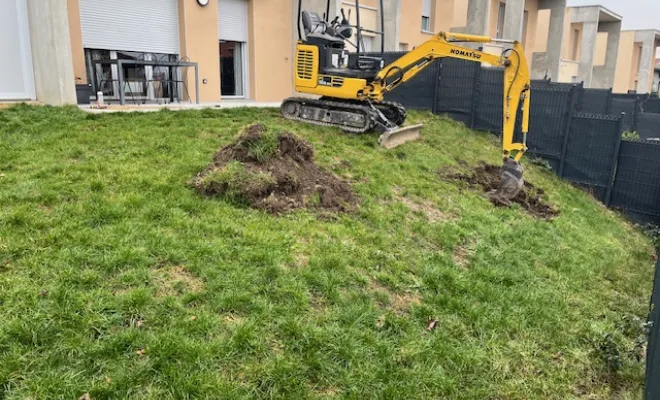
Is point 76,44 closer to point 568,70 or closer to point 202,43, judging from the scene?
point 202,43

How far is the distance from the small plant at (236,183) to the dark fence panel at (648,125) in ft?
48.3

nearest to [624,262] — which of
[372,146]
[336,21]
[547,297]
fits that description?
[547,297]

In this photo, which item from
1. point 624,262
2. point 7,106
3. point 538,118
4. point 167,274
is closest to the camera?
point 167,274

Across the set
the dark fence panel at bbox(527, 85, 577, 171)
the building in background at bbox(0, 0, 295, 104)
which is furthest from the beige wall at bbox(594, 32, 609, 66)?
the dark fence panel at bbox(527, 85, 577, 171)

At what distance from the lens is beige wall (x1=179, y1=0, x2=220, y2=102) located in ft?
49.3

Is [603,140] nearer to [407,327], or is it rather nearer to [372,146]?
[372,146]

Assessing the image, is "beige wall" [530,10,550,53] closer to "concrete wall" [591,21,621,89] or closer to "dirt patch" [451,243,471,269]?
"concrete wall" [591,21,621,89]

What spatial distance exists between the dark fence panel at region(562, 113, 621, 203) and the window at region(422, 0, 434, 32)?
1461 cm

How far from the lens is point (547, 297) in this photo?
17.9 feet

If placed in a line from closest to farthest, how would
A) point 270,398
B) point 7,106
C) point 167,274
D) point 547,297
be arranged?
point 270,398
point 167,274
point 547,297
point 7,106

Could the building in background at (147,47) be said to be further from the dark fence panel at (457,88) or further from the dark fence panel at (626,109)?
the dark fence panel at (626,109)

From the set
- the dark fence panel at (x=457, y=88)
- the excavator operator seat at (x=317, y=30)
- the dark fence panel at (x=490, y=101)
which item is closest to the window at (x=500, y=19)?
the dark fence panel at (x=457, y=88)

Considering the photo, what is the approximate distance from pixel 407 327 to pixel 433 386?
65 centimetres

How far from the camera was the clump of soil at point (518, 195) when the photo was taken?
870cm
